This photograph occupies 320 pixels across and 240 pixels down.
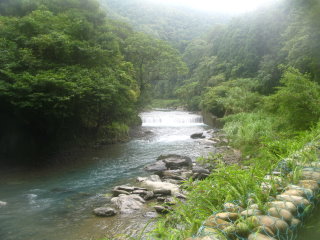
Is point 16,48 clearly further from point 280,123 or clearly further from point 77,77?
point 280,123

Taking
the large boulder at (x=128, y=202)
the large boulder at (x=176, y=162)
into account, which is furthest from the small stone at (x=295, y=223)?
the large boulder at (x=176, y=162)

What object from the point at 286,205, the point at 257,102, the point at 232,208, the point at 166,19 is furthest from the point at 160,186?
the point at 166,19

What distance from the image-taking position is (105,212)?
6.36 metres

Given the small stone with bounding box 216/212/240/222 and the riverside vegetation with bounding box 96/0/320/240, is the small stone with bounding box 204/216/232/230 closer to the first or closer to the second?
the small stone with bounding box 216/212/240/222

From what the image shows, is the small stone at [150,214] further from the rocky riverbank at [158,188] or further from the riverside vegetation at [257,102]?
the riverside vegetation at [257,102]

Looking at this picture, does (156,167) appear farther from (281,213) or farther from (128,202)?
(281,213)

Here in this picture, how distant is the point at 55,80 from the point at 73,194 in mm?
4719

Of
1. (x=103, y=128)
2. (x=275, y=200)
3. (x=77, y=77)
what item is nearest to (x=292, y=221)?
(x=275, y=200)

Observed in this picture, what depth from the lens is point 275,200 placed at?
2.94 metres

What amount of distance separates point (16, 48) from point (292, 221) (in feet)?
40.6

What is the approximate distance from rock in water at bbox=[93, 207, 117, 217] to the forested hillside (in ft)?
18.3

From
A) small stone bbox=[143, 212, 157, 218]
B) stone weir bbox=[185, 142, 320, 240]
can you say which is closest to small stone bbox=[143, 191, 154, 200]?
small stone bbox=[143, 212, 157, 218]

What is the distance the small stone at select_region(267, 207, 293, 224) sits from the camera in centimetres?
260

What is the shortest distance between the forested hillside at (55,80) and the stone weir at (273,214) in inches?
357
